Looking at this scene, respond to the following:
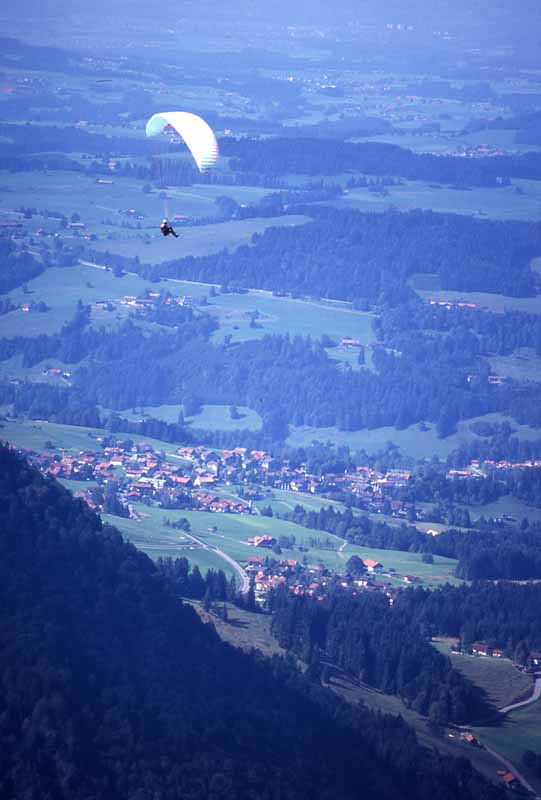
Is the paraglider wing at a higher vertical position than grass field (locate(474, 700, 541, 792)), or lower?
higher

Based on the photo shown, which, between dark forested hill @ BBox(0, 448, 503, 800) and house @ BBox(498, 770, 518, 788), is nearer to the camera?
dark forested hill @ BBox(0, 448, 503, 800)

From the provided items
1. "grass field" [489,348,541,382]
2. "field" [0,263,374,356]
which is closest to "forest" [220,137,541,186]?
"field" [0,263,374,356]

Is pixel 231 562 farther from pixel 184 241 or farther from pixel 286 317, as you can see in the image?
pixel 184 241

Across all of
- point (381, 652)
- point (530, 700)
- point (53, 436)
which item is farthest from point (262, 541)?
point (530, 700)

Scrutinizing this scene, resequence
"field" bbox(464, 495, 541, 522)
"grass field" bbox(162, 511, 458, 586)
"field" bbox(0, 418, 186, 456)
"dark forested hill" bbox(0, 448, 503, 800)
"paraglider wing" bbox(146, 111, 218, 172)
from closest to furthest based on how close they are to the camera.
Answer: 1. "dark forested hill" bbox(0, 448, 503, 800)
2. "paraglider wing" bbox(146, 111, 218, 172)
3. "grass field" bbox(162, 511, 458, 586)
4. "field" bbox(0, 418, 186, 456)
5. "field" bbox(464, 495, 541, 522)

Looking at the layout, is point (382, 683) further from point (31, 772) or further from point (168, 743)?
point (31, 772)

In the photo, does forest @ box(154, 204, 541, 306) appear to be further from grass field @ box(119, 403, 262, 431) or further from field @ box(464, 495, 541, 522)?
field @ box(464, 495, 541, 522)

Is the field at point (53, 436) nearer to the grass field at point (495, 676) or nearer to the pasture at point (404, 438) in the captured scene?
the pasture at point (404, 438)

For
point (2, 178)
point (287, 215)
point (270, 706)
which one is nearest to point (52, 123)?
point (2, 178)
